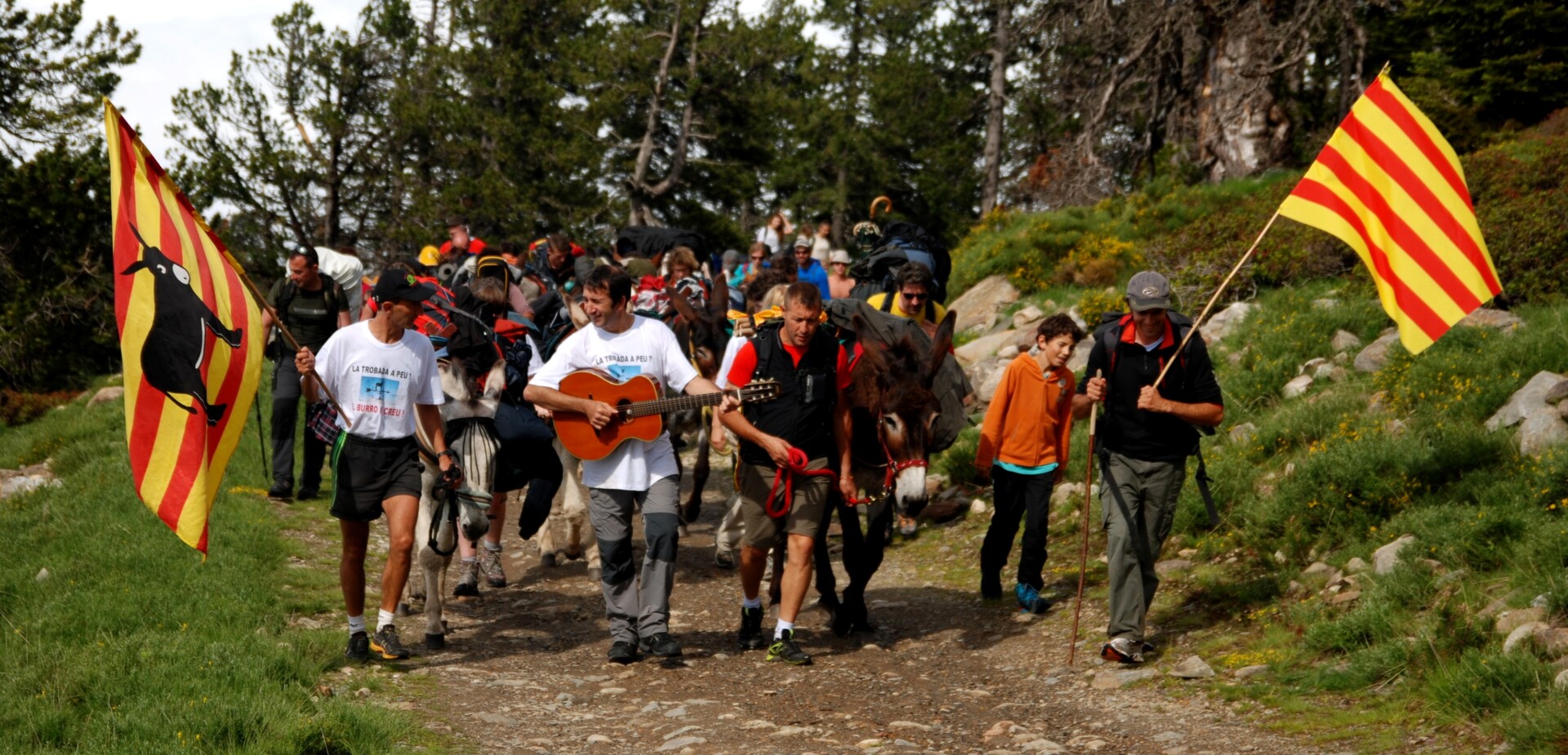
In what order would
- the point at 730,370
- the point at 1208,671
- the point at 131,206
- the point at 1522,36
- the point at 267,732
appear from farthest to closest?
1. the point at 1522,36
2. the point at 730,370
3. the point at 1208,671
4. the point at 131,206
5. the point at 267,732

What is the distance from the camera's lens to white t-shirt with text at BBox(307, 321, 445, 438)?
7355 mm

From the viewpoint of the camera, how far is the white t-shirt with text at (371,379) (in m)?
7.36

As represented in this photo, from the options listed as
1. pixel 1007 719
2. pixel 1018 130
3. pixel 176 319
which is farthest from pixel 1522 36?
pixel 1018 130

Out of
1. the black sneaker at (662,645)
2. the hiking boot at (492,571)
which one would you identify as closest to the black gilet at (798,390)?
the black sneaker at (662,645)

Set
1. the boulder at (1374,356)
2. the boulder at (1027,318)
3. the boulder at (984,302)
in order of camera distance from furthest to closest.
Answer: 1. the boulder at (984,302)
2. the boulder at (1027,318)
3. the boulder at (1374,356)

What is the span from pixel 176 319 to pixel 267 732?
1.90 meters

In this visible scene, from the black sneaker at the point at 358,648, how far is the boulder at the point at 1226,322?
8.30 m

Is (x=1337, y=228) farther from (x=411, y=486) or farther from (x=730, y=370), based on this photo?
(x=411, y=486)

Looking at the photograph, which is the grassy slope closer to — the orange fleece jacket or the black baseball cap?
the orange fleece jacket

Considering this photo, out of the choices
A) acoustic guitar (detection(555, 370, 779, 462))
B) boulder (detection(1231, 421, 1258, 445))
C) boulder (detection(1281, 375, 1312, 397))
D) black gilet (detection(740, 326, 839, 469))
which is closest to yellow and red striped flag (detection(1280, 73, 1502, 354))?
black gilet (detection(740, 326, 839, 469))

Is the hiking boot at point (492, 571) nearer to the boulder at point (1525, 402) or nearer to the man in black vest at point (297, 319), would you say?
the man in black vest at point (297, 319)

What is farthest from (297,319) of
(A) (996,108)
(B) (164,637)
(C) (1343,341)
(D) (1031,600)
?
(A) (996,108)

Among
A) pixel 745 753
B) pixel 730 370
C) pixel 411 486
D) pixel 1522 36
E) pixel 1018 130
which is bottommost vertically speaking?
pixel 745 753

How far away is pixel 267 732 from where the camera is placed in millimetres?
5875
